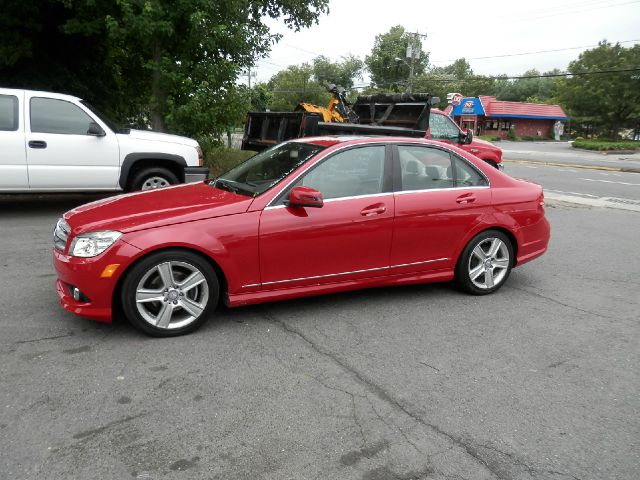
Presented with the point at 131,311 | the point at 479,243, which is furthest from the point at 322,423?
the point at 479,243

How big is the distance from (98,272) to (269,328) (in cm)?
136

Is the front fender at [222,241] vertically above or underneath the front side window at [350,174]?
underneath

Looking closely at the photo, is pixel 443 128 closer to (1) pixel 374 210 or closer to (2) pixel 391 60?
(1) pixel 374 210

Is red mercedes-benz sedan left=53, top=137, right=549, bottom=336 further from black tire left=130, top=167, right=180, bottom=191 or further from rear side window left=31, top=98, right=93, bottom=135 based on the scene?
rear side window left=31, top=98, right=93, bottom=135

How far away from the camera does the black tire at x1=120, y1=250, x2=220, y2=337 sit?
12.8 ft

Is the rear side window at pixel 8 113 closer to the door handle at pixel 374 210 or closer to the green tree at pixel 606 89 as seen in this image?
the door handle at pixel 374 210

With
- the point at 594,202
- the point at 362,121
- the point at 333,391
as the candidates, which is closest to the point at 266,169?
the point at 333,391

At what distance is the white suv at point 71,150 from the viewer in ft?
25.1

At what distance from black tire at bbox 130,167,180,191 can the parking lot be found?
3.44 metres

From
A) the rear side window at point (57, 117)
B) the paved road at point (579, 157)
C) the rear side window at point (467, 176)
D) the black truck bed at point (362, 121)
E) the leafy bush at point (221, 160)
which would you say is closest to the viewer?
the rear side window at point (467, 176)

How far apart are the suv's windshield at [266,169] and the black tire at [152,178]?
3751 mm

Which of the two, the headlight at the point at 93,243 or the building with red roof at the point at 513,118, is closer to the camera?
the headlight at the point at 93,243

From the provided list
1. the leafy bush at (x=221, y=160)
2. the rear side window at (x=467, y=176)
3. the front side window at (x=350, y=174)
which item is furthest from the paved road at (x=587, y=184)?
the front side window at (x=350, y=174)

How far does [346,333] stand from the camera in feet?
14.1
